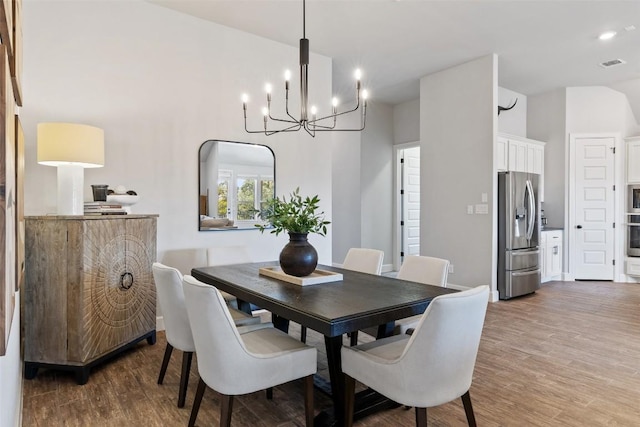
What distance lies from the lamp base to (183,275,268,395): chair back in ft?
4.97

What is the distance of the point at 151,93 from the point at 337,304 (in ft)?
9.14

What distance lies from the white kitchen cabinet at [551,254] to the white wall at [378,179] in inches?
96.0

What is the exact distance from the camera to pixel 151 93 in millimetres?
3498

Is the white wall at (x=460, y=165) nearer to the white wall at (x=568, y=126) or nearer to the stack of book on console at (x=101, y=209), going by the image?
the white wall at (x=568, y=126)

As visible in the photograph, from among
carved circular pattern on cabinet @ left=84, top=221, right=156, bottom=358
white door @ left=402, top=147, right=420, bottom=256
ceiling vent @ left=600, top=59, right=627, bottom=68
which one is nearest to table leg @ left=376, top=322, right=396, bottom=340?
carved circular pattern on cabinet @ left=84, top=221, right=156, bottom=358

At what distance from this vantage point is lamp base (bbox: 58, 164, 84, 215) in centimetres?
268

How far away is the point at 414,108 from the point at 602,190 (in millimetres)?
3272

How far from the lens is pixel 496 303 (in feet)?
15.5

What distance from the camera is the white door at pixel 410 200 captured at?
7.07 meters

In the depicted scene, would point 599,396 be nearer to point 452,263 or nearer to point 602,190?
point 452,263

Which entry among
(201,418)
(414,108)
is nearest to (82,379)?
(201,418)

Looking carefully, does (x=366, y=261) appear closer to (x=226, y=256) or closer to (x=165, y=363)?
(x=226, y=256)

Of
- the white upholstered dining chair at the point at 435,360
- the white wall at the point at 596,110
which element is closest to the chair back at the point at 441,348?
the white upholstered dining chair at the point at 435,360

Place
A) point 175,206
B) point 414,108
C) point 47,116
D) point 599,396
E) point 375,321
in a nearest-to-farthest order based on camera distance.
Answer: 1. point 375,321
2. point 599,396
3. point 47,116
4. point 175,206
5. point 414,108
